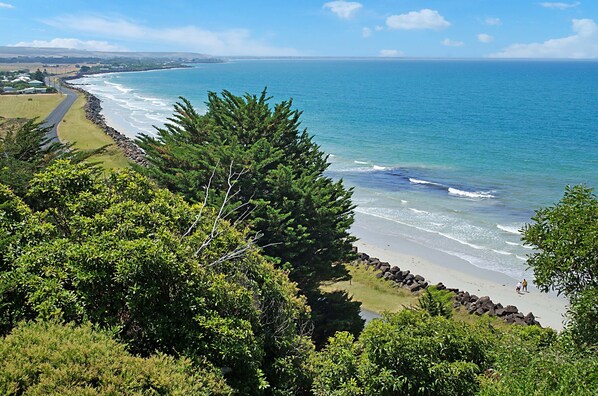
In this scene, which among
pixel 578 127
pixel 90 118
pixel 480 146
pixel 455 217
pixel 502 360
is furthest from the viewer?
pixel 578 127

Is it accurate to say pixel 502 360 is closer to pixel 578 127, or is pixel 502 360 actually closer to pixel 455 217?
pixel 455 217

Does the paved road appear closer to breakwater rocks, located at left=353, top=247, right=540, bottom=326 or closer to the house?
the house

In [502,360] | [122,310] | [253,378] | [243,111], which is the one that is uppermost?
[243,111]

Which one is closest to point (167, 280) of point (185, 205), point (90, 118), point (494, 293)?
point (185, 205)

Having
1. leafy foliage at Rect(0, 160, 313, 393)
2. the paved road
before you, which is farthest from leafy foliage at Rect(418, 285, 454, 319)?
the paved road

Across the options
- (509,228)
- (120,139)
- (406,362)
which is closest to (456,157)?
(509,228)

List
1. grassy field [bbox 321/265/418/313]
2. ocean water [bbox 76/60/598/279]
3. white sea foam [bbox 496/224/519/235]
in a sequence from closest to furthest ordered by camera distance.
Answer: grassy field [bbox 321/265/418/313] < white sea foam [bbox 496/224/519/235] < ocean water [bbox 76/60/598/279]
